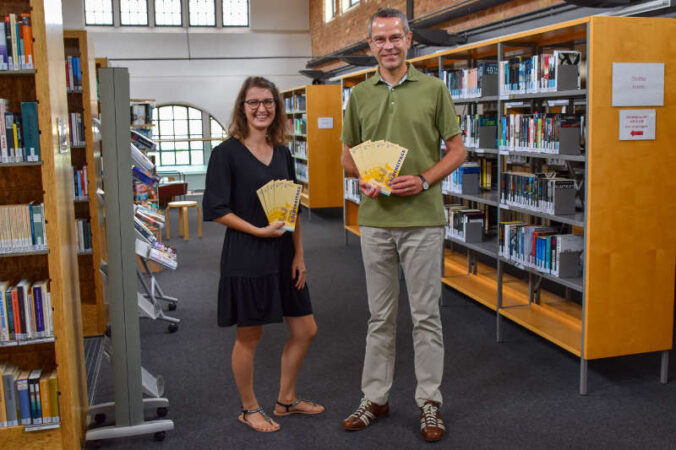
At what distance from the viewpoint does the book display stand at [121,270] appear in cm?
305

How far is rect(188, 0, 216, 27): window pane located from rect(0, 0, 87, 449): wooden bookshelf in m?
13.4

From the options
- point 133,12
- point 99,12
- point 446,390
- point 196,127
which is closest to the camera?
point 446,390

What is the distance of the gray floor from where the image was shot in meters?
3.28

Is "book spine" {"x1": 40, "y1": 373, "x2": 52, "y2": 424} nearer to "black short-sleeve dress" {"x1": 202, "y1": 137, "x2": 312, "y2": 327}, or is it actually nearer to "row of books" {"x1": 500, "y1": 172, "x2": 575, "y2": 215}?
"black short-sleeve dress" {"x1": 202, "y1": 137, "x2": 312, "y2": 327}

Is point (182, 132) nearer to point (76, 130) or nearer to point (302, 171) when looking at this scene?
point (302, 171)

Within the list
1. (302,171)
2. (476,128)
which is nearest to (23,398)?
(476,128)

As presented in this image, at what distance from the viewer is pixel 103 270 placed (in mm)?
3742

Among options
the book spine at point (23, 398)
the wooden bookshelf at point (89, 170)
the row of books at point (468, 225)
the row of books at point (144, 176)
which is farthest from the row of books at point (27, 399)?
the row of books at point (468, 225)

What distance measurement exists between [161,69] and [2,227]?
13608 mm

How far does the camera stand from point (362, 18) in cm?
1209

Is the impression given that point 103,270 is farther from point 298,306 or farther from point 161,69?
point 161,69

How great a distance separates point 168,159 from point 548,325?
Answer: 14.4m

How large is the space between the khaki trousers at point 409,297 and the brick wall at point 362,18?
441 centimetres

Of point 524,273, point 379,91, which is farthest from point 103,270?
point 524,273
